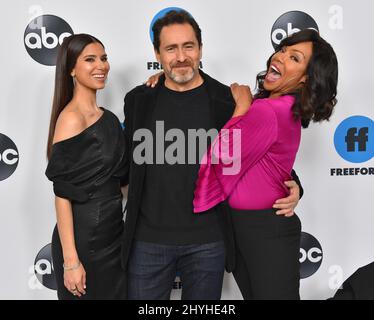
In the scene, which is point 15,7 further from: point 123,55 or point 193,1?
point 193,1

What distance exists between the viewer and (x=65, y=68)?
127cm

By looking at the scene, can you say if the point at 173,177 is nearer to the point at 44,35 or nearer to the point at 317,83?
the point at 317,83

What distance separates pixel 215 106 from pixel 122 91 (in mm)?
536

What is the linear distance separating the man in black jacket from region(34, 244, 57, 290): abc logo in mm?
592

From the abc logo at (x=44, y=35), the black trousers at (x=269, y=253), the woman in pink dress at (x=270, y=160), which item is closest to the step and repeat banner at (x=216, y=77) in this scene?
the abc logo at (x=44, y=35)

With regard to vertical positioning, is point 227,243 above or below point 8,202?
below

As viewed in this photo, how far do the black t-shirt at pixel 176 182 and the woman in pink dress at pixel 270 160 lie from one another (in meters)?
0.05

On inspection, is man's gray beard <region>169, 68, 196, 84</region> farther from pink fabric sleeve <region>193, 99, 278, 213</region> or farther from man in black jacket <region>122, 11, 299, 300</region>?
pink fabric sleeve <region>193, 99, 278, 213</region>

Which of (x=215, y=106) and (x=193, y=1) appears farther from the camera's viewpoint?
(x=193, y=1)

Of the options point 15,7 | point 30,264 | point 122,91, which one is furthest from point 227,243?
point 15,7

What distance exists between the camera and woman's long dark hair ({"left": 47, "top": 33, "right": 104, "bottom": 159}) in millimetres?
1267

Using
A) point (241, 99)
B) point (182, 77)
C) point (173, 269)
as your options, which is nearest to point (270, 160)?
point (241, 99)

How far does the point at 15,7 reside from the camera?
1.65m
